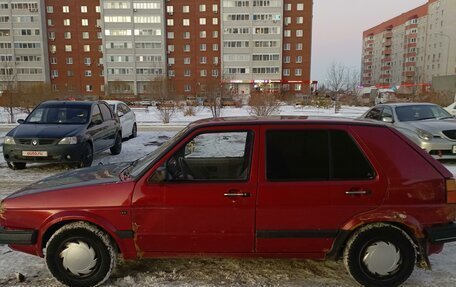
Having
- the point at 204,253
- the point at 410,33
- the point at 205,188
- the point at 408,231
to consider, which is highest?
the point at 410,33

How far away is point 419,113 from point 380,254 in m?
8.05

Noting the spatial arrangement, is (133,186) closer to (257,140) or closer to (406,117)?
(257,140)

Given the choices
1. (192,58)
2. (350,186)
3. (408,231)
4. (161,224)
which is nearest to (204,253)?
(161,224)

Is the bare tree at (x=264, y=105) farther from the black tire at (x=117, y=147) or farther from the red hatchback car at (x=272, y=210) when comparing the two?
the red hatchback car at (x=272, y=210)

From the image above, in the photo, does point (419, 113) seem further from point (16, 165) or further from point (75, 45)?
point (75, 45)

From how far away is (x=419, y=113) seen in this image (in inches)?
390

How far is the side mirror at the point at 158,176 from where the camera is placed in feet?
10.3

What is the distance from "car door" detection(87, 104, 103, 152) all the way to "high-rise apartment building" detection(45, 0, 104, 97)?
72.8 metres

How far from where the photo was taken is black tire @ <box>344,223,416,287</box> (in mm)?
3184

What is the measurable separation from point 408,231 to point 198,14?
8037 cm

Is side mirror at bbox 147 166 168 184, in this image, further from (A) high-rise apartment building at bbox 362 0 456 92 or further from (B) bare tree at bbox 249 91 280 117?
(A) high-rise apartment building at bbox 362 0 456 92


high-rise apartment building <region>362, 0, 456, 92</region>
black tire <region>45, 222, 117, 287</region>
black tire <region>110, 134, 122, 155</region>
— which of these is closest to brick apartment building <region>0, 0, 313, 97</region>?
high-rise apartment building <region>362, 0, 456, 92</region>


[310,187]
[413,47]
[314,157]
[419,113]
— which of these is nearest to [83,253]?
[310,187]

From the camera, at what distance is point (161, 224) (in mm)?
3191
